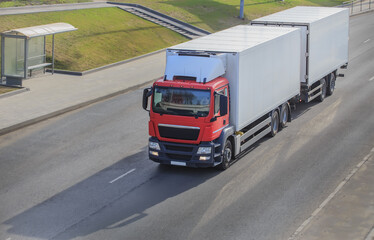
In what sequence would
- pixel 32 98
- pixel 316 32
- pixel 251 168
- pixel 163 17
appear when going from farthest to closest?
pixel 163 17 < pixel 32 98 < pixel 316 32 < pixel 251 168

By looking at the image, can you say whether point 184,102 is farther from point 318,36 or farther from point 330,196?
point 318,36

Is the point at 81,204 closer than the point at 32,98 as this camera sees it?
Yes

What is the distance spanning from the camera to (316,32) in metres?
28.2

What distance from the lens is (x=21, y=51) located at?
33.8 m

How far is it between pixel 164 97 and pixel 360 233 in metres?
7.04

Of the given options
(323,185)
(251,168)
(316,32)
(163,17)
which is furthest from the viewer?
(163,17)

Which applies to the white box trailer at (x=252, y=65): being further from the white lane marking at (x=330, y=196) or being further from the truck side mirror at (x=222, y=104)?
the white lane marking at (x=330, y=196)

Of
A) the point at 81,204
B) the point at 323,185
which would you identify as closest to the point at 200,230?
the point at 81,204

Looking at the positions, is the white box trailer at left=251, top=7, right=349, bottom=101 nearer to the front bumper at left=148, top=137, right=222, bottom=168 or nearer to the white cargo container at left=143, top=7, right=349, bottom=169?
the white cargo container at left=143, top=7, right=349, bottom=169

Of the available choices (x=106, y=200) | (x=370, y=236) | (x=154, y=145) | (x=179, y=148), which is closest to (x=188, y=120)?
(x=179, y=148)

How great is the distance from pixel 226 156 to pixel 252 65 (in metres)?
3.05

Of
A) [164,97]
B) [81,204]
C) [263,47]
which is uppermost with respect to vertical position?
[263,47]

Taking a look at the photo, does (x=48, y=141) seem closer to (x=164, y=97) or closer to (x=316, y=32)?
(x=164, y=97)

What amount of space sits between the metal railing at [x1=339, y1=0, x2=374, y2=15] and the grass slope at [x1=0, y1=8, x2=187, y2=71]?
22980 mm
